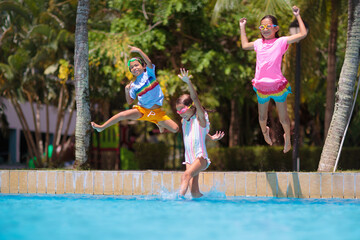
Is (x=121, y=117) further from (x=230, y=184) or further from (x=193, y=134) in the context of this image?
(x=230, y=184)

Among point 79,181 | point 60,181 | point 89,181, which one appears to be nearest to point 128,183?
point 89,181

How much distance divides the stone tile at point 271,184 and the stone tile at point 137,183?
2.25 metres

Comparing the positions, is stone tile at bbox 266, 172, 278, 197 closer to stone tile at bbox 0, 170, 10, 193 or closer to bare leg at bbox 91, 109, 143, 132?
bare leg at bbox 91, 109, 143, 132

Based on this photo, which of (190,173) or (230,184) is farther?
(230,184)

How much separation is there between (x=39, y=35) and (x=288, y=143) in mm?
14056

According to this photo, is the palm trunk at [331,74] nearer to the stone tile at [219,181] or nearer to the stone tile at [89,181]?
the stone tile at [219,181]

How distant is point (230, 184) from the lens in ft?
30.9

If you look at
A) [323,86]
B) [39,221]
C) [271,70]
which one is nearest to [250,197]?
[271,70]

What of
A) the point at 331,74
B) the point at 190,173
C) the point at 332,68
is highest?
the point at 332,68

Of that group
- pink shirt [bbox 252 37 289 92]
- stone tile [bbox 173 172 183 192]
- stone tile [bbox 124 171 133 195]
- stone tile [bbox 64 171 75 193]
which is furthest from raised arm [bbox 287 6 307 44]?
stone tile [bbox 64 171 75 193]

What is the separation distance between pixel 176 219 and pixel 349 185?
4.32 m

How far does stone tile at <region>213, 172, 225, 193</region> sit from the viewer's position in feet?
30.9

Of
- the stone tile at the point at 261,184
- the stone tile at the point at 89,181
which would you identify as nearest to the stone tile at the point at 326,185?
the stone tile at the point at 261,184

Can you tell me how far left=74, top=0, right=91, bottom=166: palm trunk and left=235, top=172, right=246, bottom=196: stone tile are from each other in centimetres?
373
